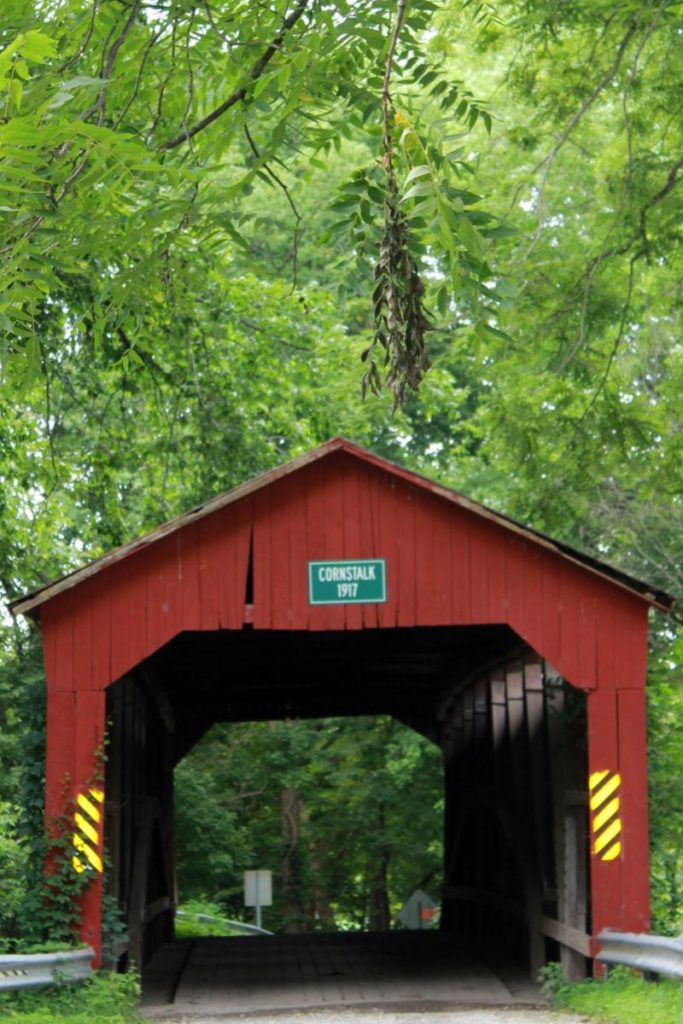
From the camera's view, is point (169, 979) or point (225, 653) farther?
point (225, 653)

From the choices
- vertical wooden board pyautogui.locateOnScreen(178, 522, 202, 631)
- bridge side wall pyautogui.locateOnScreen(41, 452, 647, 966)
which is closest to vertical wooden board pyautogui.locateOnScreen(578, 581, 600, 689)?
bridge side wall pyautogui.locateOnScreen(41, 452, 647, 966)

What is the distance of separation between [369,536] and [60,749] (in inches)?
106

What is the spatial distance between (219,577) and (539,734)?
345cm

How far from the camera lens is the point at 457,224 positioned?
5.89m

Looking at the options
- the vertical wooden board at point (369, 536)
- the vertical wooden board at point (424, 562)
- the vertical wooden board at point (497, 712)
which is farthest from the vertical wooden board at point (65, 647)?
the vertical wooden board at point (497, 712)

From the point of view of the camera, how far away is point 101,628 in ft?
37.9

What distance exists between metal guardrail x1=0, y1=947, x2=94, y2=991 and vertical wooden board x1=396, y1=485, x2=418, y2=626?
3221 mm

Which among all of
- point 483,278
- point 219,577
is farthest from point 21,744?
point 483,278

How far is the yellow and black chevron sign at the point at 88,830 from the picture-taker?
1116 cm

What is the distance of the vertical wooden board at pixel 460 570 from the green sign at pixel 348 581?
52cm

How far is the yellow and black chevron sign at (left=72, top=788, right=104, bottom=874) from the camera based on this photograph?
11.2m

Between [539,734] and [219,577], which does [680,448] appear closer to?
[539,734]

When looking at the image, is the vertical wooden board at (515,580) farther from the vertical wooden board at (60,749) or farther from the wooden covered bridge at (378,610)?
the vertical wooden board at (60,749)

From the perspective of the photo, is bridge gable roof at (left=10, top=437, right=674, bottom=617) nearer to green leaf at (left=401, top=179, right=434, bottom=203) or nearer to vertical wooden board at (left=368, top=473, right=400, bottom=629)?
vertical wooden board at (left=368, top=473, right=400, bottom=629)
